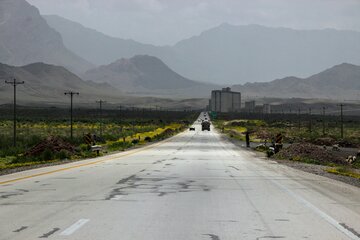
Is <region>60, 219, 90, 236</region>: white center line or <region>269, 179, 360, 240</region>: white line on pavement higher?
<region>60, 219, 90, 236</region>: white center line

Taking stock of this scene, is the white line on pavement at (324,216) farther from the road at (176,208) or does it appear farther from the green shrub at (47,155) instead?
the green shrub at (47,155)

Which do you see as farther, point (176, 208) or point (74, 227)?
point (176, 208)

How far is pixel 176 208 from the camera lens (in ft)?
42.3

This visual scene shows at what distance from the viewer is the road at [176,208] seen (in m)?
9.94

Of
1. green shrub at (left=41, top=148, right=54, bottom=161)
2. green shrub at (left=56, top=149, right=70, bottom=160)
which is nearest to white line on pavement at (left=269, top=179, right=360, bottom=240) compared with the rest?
green shrub at (left=41, top=148, right=54, bottom=161)

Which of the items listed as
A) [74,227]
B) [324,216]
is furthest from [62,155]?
[74,227]

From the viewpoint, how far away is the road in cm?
994

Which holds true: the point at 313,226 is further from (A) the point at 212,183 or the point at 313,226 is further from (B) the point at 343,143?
(B) the point at 343,143

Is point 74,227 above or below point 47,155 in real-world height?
above

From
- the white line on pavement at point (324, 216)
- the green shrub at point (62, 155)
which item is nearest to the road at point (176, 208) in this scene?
the white line on pavement at point (324, 216)

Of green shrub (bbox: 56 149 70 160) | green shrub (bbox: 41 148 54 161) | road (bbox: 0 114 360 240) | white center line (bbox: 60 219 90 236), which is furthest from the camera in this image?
green shrub (bbox: 56 149 70 160)

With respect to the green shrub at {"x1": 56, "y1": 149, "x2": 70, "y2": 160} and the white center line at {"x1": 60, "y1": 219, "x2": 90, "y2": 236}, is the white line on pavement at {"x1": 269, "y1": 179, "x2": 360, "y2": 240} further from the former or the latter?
the green shrub at {"x1": 56, "y1": 149, "x2": 70, "y2": 160}

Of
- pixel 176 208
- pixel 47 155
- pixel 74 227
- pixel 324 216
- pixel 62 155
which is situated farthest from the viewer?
pixel 62 155

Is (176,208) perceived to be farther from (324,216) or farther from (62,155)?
(62,155)
